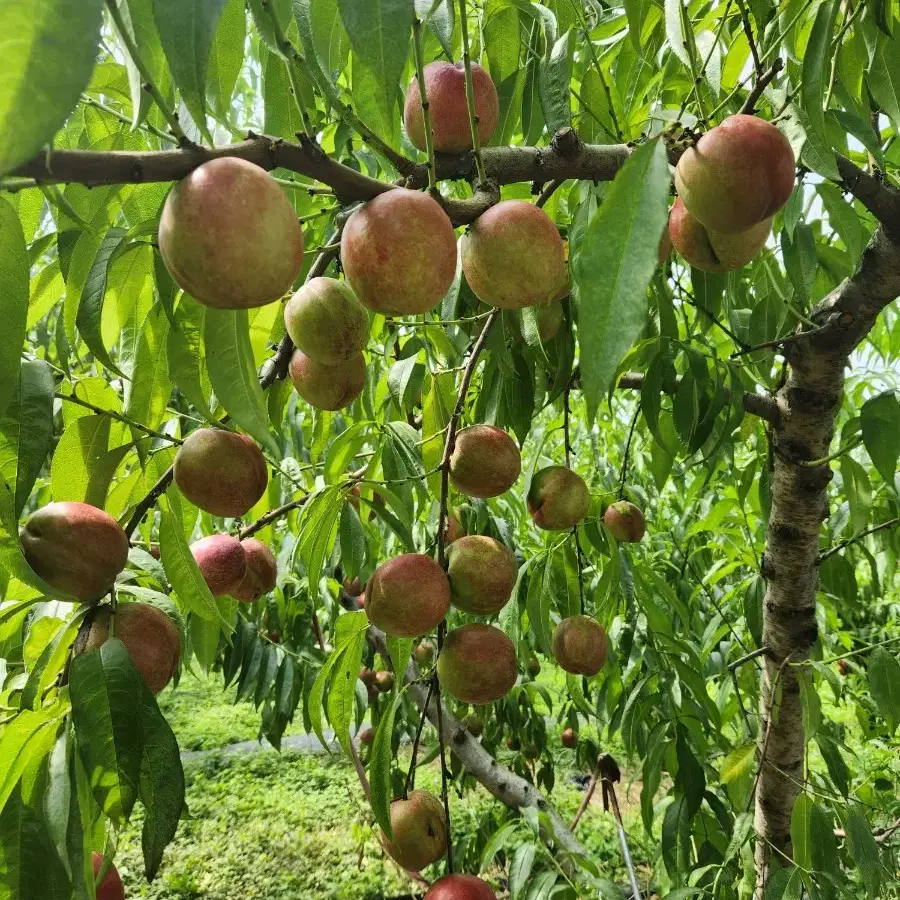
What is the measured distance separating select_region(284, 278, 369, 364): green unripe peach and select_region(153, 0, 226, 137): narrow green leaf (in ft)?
0.91

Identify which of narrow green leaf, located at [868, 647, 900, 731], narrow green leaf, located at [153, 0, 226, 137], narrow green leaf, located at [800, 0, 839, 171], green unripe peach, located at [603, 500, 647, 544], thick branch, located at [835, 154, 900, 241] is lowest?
narrow green leaf, located at [868, 647, 900, 731]

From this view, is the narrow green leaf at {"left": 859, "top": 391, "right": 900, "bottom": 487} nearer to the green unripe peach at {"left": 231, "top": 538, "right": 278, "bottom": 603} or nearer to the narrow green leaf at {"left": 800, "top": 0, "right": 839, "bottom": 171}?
the narrow green leaf at {"left": 800, "top": 0, "right": 839, "bottom": 171}

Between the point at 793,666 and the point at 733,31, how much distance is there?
40.1 inches

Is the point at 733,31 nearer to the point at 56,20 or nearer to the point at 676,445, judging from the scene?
the point at 676,445

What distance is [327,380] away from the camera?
849mm

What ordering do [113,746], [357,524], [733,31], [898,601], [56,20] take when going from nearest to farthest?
[56,20] → [113,746] → [733,31] → [357,524] → [898,601]

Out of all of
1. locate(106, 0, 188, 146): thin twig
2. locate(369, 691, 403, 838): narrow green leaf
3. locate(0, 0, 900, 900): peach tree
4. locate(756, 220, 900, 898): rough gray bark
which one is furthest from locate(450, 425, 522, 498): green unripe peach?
locate(106, 0, 188, 146): thin twig

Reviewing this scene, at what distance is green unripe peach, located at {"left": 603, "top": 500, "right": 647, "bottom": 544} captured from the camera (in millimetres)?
1449

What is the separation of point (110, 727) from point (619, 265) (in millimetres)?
504

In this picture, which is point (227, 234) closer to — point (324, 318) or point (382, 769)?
point (324, 318)

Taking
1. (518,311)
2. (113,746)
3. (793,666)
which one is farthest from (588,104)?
(793,666)

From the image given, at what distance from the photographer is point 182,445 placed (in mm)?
819

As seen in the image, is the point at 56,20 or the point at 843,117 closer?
the point at 56,20

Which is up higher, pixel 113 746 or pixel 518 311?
pixel 518 311
